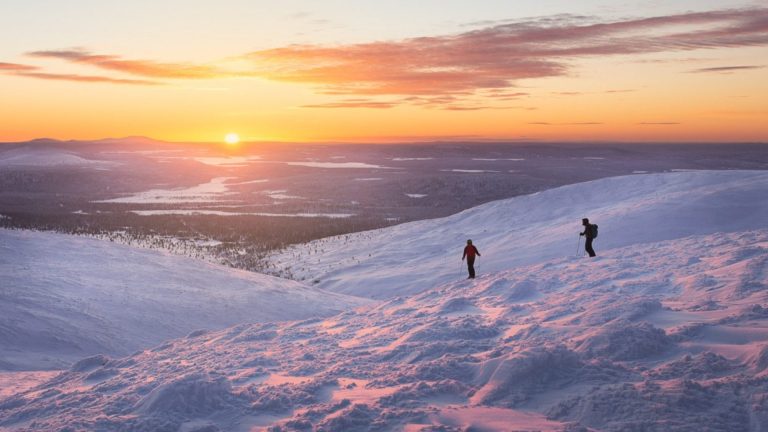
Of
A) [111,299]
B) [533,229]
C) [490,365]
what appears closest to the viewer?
[490,365]

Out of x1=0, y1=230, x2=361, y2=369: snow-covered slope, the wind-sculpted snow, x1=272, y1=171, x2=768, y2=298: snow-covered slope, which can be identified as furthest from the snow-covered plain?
x1=272, y1=171, x2=768, y2=298: snow-covered slope

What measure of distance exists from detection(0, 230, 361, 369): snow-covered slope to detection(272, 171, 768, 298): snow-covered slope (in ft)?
16.3

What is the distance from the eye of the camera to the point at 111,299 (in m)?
15.7

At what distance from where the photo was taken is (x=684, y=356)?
672cm

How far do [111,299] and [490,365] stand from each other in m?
11.9

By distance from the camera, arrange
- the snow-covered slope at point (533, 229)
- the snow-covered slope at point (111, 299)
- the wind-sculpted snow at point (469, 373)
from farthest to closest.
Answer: the snow-covered slope at point (533, 229) < the snow-covered slope at point (111, 299) < the wind-sculpted snow at point (469, 373)

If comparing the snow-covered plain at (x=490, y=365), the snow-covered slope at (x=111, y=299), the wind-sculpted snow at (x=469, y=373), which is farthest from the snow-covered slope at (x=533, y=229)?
the wind-sculpted snow at (x=469, y=373)

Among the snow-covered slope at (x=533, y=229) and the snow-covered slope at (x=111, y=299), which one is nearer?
the snow-covered slope at (x=111, y=299)

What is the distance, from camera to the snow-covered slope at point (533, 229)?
21.4 metres

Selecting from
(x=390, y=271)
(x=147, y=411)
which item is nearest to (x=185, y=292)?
(x=390, y=271)

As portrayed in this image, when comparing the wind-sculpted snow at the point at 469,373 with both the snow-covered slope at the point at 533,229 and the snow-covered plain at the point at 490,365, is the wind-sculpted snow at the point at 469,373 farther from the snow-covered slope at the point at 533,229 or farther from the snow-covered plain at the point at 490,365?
the snow-covered slope at the point at 533,229

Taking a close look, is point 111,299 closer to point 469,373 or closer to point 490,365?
point 469,373

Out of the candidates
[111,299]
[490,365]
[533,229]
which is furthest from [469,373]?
[533,229]

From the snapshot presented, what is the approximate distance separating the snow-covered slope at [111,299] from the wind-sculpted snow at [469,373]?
3.33m
